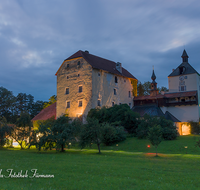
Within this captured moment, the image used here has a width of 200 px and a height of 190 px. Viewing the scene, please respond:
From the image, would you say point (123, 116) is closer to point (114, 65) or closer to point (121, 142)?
point (121, 142)

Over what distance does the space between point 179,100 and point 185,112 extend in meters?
3.19

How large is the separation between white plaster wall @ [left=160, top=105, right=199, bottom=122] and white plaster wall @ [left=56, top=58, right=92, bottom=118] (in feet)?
63.3

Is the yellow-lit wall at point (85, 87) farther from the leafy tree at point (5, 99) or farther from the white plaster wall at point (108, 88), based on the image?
the leafy tree at point (5, 99)

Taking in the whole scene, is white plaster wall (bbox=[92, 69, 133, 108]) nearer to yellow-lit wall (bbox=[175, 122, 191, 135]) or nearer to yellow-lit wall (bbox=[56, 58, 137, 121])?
yellow-lit wall (bbox=[56, 58, 137, 121])

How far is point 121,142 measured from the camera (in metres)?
39.0

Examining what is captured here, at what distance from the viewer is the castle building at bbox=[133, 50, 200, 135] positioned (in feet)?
168

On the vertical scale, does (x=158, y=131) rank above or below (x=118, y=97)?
below

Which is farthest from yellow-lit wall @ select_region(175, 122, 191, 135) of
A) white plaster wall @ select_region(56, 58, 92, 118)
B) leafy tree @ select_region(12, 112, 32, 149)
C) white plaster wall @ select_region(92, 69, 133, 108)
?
leafy tree @ select_region(12, 112, 32, 149)

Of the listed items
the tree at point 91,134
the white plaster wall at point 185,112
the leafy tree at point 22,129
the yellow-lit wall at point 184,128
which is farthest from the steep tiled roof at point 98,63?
the tree at point 91,134

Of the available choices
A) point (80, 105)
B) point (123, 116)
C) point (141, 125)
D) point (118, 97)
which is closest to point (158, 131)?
point (141, 125)

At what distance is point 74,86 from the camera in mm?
51625

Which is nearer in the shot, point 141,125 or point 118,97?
point 141,125

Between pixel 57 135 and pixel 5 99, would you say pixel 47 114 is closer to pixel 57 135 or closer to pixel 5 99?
pixel 5 99

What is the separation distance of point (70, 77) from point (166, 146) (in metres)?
28.6
